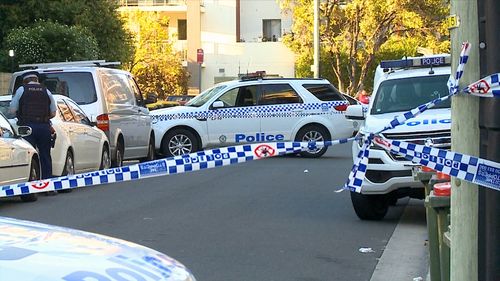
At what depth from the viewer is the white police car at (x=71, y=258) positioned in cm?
294

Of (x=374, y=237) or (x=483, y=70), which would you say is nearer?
(x=483, y=70)

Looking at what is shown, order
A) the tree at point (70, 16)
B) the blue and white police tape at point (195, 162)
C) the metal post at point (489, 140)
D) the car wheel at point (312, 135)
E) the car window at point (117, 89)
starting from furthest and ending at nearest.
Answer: the tree at point (70, 16) < the car wheel at point (312, 135) < the car window at point (117, 89) < the blue and white police tape at point (195, 162) < the metal post at point (489, 140)

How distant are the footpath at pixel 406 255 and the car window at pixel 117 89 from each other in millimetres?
6946

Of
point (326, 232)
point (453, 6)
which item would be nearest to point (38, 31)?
point (326, 232)

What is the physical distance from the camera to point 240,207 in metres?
10.9

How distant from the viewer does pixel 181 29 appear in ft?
167

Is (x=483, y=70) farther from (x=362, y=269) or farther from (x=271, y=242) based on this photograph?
(x=271, y=242)

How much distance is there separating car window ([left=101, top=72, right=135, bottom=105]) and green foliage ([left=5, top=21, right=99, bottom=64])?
37.1 feet

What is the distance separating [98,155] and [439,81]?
6.29 m

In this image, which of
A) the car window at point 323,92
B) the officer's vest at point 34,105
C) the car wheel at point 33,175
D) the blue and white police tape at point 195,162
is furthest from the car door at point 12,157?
the car window at point 323,92

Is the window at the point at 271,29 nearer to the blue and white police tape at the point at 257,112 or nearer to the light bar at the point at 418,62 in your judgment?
the blue and white police tape at the point at 257,112

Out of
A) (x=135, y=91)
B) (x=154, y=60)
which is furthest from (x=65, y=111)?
(x=154, y=60)

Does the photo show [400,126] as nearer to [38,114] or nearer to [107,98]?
[38,114]

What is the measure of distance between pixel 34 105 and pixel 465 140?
8.60m
